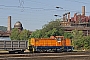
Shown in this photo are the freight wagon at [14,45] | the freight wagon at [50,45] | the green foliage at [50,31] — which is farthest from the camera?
the green foliage at [50,31]

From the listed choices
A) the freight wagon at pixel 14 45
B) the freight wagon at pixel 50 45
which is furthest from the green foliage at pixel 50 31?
the freight wagon at pixel 14 45

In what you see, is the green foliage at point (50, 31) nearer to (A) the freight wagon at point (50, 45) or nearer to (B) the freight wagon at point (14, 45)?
(A) the freight wagon at point (50, 45)

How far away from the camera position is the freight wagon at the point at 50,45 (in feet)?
137

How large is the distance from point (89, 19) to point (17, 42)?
4292 inches

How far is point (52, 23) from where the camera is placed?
3750 inches


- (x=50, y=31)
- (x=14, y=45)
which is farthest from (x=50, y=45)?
(x=50, y=31)

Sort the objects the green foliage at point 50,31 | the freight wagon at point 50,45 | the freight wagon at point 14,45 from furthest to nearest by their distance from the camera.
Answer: the green foliage at point 50,31 → the freight wagon at point 50,45 → the freight wagon at point 14,45

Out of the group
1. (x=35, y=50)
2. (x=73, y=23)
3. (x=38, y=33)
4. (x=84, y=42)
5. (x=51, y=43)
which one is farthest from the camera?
(x=73, y=23)

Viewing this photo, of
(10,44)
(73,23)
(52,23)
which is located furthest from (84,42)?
(73,23)

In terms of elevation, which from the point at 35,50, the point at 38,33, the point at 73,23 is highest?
the point at 73,23

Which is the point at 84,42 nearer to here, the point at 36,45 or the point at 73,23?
the point at 36,45

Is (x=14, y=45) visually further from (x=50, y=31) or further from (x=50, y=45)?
(x=50, y=31)

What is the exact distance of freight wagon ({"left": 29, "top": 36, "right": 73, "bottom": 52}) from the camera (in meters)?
41.7

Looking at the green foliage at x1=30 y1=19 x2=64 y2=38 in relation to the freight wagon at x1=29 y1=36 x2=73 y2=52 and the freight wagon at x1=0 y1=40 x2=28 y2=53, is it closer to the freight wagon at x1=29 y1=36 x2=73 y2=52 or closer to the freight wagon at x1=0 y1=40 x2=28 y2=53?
the freight wagon at x1=29 y1=36 x2=73 y2=52
